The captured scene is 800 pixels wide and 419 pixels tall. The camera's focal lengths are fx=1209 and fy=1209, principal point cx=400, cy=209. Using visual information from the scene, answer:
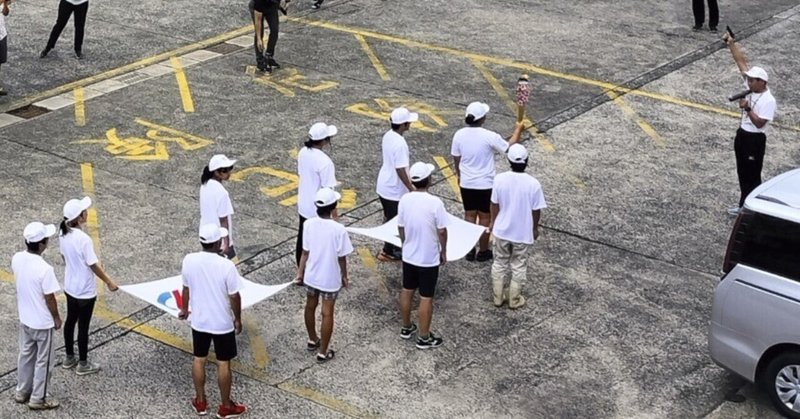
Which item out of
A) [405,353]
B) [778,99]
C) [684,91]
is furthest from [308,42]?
[405,353]

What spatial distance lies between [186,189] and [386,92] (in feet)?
13.6

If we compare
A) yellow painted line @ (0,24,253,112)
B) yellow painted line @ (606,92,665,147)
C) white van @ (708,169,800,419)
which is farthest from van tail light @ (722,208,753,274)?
yellow painted line @ (0,24,253,112)

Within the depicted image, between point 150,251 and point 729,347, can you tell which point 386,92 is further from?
point 729,347

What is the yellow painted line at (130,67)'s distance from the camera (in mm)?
16094

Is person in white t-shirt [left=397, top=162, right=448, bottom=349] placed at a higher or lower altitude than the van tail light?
lower

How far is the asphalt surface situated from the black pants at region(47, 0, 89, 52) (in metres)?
0.34

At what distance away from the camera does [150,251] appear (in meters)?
11.9

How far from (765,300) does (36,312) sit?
5.39 m

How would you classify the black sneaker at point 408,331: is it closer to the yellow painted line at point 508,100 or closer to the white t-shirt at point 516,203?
the white t-shirt at point 516,203

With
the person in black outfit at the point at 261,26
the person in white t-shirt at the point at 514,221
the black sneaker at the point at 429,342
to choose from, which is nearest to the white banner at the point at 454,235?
the person in white t-shirt at the point at 514,221

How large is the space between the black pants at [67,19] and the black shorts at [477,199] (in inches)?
321

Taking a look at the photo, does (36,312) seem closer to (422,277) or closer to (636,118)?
(422,277)

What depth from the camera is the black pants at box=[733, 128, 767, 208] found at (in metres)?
12.8

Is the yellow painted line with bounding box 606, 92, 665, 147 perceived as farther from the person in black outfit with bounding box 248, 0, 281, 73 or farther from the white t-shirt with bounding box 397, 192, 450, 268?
the white t-shirt with bounding box 397, 192, 450, 268
